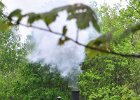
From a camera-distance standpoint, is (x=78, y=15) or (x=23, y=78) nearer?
(x=78, y=15)

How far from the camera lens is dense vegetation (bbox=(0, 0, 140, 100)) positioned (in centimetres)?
1072

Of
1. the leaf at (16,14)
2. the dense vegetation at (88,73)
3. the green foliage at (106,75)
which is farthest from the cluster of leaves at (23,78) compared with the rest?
the leaf at (16,14)

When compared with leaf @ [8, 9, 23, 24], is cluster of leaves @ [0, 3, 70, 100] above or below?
above

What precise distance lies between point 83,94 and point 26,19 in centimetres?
1266

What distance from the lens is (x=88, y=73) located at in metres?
12.4

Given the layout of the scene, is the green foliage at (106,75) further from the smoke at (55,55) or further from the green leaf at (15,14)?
the green leaf at (15,14)

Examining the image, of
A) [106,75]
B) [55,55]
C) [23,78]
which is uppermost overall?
[55,55]

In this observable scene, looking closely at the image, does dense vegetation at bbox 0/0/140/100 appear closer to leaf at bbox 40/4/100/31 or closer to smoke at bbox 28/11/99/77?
smoke at bbox 28/11/99/77

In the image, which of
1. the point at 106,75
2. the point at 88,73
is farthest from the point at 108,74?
the point at 88,73

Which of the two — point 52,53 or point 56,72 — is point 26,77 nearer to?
point 56,72

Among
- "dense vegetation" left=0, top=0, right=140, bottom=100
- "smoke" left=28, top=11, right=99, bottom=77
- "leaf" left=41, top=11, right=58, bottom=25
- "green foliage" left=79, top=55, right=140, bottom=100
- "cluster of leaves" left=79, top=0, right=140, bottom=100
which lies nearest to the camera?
"leaf" left=41, top=11, right=58, bottom=25

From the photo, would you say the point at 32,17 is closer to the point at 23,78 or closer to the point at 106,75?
the point at 106,75

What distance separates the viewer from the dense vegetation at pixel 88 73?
10.7 metres

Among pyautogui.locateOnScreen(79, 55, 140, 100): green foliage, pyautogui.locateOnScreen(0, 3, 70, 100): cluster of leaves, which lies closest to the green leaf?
pyautogui.locateOnScreen(79, 55, 140, 100): green foliage
